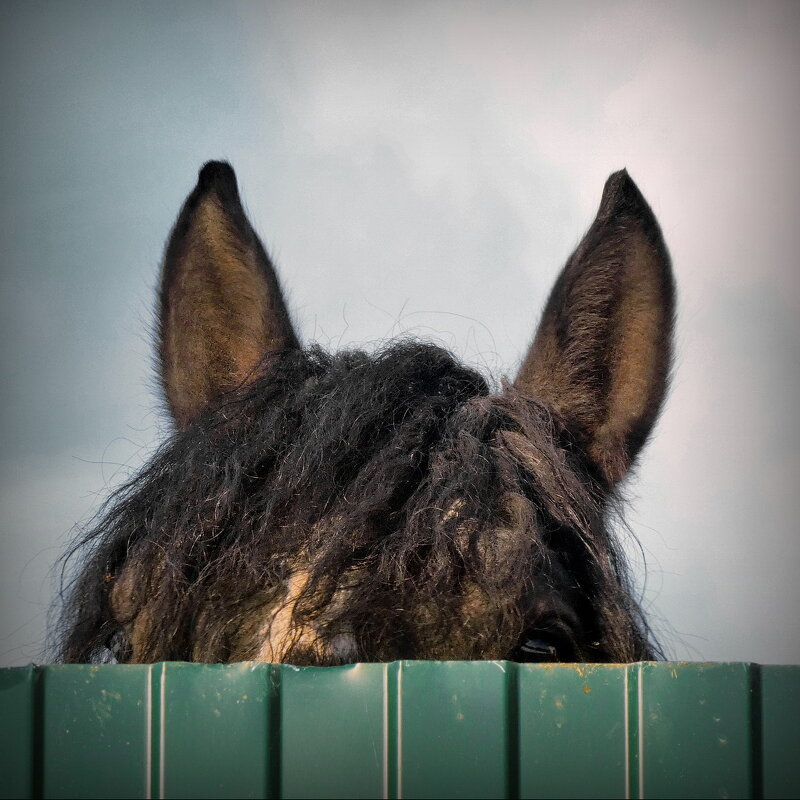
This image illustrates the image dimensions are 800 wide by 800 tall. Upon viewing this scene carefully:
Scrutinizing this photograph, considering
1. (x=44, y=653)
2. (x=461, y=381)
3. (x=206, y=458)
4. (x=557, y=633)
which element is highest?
(x=461, y=381)

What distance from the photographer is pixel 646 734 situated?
133 cm

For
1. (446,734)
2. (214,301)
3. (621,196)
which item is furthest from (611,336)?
(446,734)

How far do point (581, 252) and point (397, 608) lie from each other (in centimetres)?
138

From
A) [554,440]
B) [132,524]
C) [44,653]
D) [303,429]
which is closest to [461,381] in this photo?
[554,440]

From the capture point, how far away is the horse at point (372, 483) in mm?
1950

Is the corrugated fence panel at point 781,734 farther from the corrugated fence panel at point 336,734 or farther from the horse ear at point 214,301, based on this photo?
the horse ear at point 214,301

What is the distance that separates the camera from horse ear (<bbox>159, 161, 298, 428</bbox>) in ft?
9.71

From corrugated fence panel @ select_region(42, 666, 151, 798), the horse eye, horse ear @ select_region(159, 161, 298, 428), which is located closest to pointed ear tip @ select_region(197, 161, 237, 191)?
horse ear @ select_region(159, 161, 298, 428)

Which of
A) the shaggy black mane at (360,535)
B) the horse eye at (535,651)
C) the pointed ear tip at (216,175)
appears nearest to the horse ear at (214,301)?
the pointed ear tip at (216,175)

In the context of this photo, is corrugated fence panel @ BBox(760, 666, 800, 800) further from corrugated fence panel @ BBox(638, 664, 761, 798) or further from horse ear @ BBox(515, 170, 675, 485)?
horse ear @ BBox(515, 170, 675, 485)

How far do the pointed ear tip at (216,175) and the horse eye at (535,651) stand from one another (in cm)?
180

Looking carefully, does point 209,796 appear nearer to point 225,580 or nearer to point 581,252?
point 225,580

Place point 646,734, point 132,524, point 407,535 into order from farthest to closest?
point 132,524 < point 407,535 < point 646,734

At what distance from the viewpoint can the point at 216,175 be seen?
2.98 m
